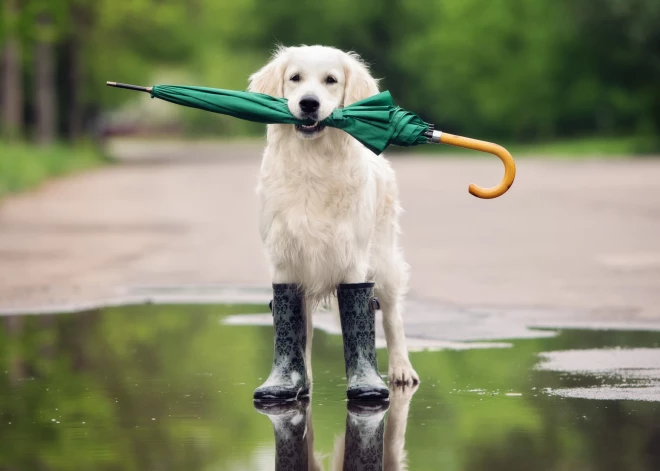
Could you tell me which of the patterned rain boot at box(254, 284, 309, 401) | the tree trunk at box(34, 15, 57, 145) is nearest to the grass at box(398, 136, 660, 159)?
the tree trunk at box(34, 15, 57, 145)

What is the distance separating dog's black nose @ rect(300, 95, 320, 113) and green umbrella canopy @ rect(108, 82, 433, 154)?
0.06m

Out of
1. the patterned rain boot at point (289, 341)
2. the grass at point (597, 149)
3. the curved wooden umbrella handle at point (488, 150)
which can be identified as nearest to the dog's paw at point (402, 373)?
the patterned rain boot at point (289, 341)

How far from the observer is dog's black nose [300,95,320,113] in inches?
263

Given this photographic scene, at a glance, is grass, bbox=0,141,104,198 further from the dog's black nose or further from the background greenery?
the dog's black nose

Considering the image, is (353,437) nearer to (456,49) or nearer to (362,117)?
(362,117)

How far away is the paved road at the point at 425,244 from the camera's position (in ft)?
39.7

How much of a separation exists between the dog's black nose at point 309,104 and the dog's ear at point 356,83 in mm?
343

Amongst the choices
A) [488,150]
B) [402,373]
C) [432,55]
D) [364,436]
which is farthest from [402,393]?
[432,55]

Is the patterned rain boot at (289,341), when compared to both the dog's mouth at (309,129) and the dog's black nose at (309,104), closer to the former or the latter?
the dog's mouth at (309,129)

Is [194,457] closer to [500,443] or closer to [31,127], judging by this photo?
[500,443]

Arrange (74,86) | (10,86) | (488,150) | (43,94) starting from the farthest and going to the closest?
(74,86) < (43,94) < (10,86) < (488,150)

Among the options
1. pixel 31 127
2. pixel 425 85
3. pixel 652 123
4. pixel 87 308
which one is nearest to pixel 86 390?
pixel 87 308

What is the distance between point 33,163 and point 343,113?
28.7 meters

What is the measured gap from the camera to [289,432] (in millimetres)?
6074
